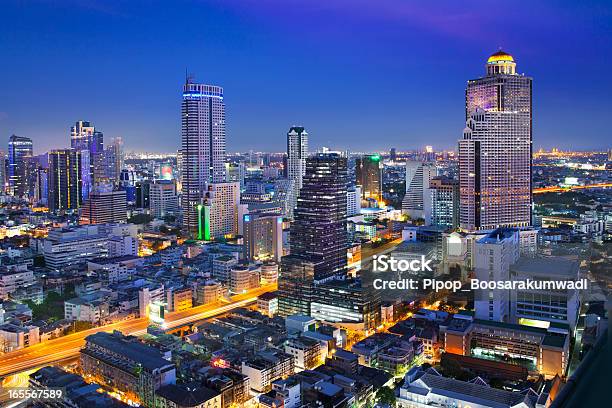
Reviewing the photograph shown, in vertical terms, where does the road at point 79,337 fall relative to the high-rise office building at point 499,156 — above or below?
below

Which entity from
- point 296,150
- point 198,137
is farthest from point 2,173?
point 296,150

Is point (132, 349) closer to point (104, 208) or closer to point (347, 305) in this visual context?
point (347, 305)

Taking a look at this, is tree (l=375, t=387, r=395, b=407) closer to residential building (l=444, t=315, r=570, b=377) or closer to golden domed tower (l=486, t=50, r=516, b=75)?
residential building (l=444, t=315, r=570, b=377)

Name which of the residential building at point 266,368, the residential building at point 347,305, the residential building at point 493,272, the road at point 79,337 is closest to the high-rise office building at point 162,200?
the road at point 79,337

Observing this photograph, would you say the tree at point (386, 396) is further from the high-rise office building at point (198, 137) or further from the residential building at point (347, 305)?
the high-rise office building at point (198, 137)

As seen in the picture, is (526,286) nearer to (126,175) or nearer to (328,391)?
(328,391)

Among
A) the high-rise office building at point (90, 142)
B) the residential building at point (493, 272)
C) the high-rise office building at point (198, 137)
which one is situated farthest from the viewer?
the high-rise office building at point (90, 142)
